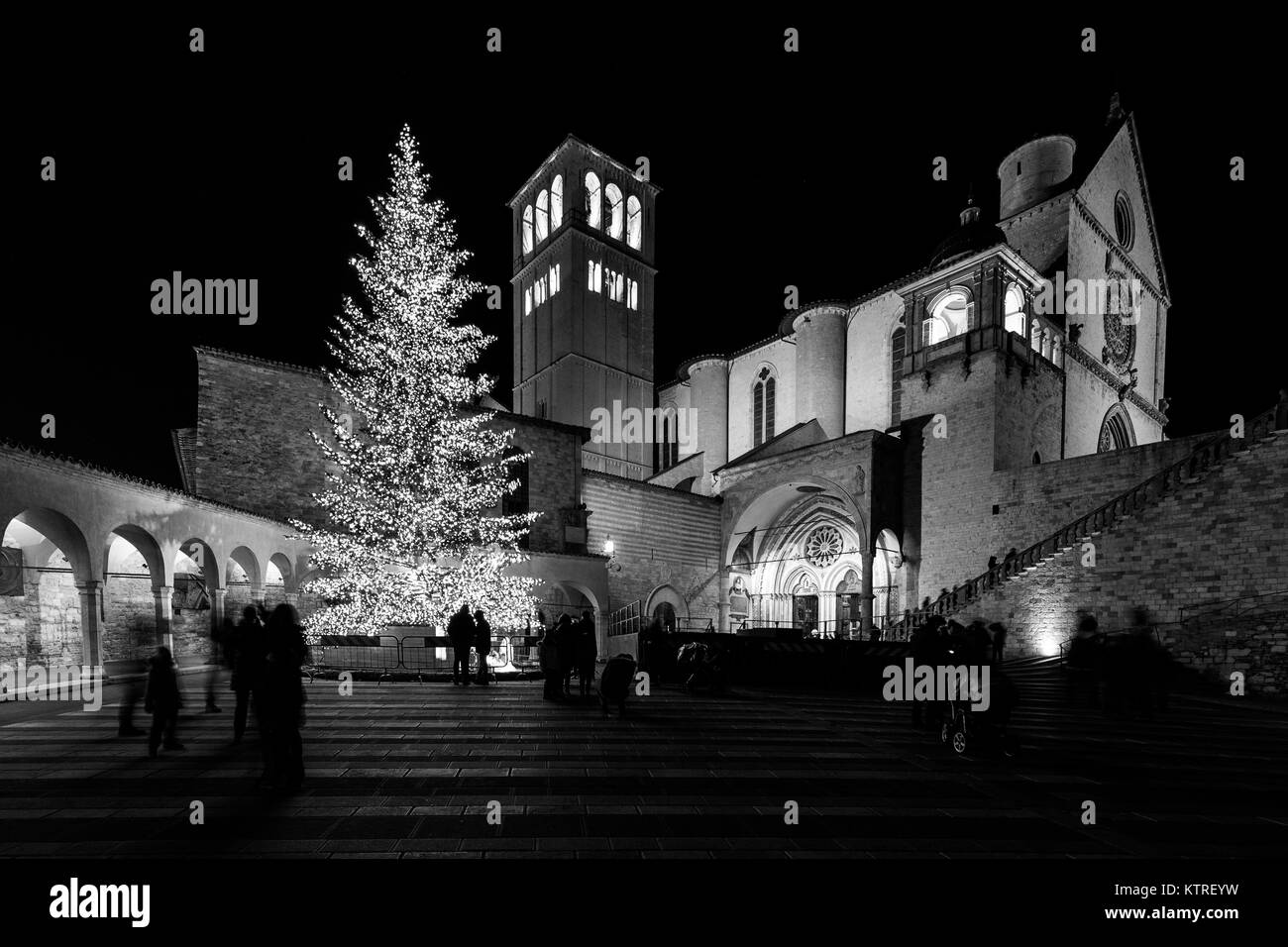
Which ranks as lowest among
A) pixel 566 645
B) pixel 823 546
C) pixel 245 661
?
pixel 566 645

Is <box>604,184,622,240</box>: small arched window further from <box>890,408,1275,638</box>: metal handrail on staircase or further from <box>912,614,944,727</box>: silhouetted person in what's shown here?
<box>912,614,944,727</box>: silhouetted person

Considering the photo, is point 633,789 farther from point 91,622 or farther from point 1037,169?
point 1037,169

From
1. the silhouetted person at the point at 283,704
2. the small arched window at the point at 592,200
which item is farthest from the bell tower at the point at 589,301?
the silhouetted person at the point at 283,704

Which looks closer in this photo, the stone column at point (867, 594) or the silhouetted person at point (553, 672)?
the silhouetted person at point (553, 672)

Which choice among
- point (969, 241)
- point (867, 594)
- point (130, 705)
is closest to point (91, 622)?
point (130, 705)

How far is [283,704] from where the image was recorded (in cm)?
564

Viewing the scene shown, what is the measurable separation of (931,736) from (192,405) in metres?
25.2

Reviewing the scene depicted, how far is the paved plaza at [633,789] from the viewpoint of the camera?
4.46 m

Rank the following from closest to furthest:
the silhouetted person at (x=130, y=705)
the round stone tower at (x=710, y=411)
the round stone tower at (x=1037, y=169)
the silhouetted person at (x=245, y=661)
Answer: the silhouetted person at (x=245, y=661) → the silhouetted person at (x=130, y=705) → the round stone tower at (x=1037, y=169) → the round stone tower at (x=710, y=411)

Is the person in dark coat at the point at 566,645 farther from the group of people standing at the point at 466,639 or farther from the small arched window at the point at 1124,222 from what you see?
the small arched window at the point at 1124,222

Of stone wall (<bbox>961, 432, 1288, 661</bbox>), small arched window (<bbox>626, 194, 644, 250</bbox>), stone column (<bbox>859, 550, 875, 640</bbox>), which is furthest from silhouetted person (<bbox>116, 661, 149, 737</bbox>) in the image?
small arched window (<bbox>626, 194, 644, 250</bbox>)

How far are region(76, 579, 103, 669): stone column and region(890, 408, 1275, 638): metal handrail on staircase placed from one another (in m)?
18.2

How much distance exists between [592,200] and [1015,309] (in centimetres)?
3307

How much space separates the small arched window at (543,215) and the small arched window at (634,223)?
20.5ft
